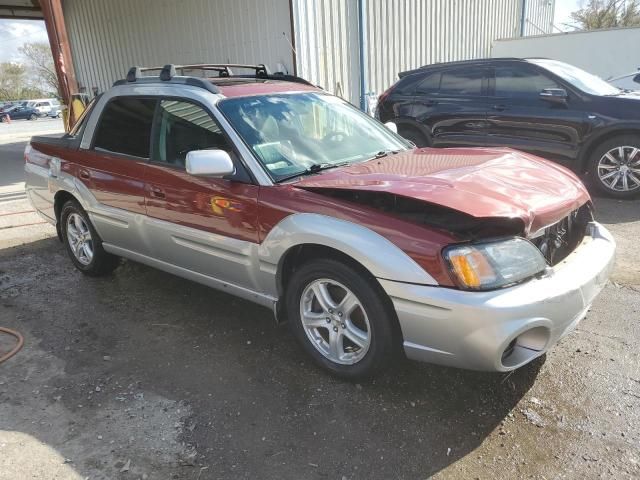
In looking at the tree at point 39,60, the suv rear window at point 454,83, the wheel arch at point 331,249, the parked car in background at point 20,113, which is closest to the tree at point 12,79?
the tree at point 39,60

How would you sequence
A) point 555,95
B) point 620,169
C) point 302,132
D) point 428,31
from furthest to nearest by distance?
point 428,31 → point 555,95 → point 620,169 → point 302,132

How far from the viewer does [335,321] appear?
2936 mm

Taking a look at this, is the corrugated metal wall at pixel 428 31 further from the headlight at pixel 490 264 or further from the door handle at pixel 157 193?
the headlight at pixel 490 264

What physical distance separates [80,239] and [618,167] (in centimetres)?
621

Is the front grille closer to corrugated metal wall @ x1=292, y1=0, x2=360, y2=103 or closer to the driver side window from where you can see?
the driver side window

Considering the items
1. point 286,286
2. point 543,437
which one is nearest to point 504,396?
point 543,437

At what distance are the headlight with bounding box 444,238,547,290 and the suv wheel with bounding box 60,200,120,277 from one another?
3.31 meters

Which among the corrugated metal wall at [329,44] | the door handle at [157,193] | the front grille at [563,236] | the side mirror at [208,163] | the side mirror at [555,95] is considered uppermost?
the corrugated metal wall at [329,44]

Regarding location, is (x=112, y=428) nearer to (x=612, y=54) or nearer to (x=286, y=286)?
(x=286, y=286)

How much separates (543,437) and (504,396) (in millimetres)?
333

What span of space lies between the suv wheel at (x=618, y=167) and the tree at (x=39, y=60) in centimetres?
7241

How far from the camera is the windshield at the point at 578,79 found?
22.3 feet

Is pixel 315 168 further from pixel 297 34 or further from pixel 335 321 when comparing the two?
pixel 297 34

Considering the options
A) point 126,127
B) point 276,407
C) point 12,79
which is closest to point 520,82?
point 126,127
